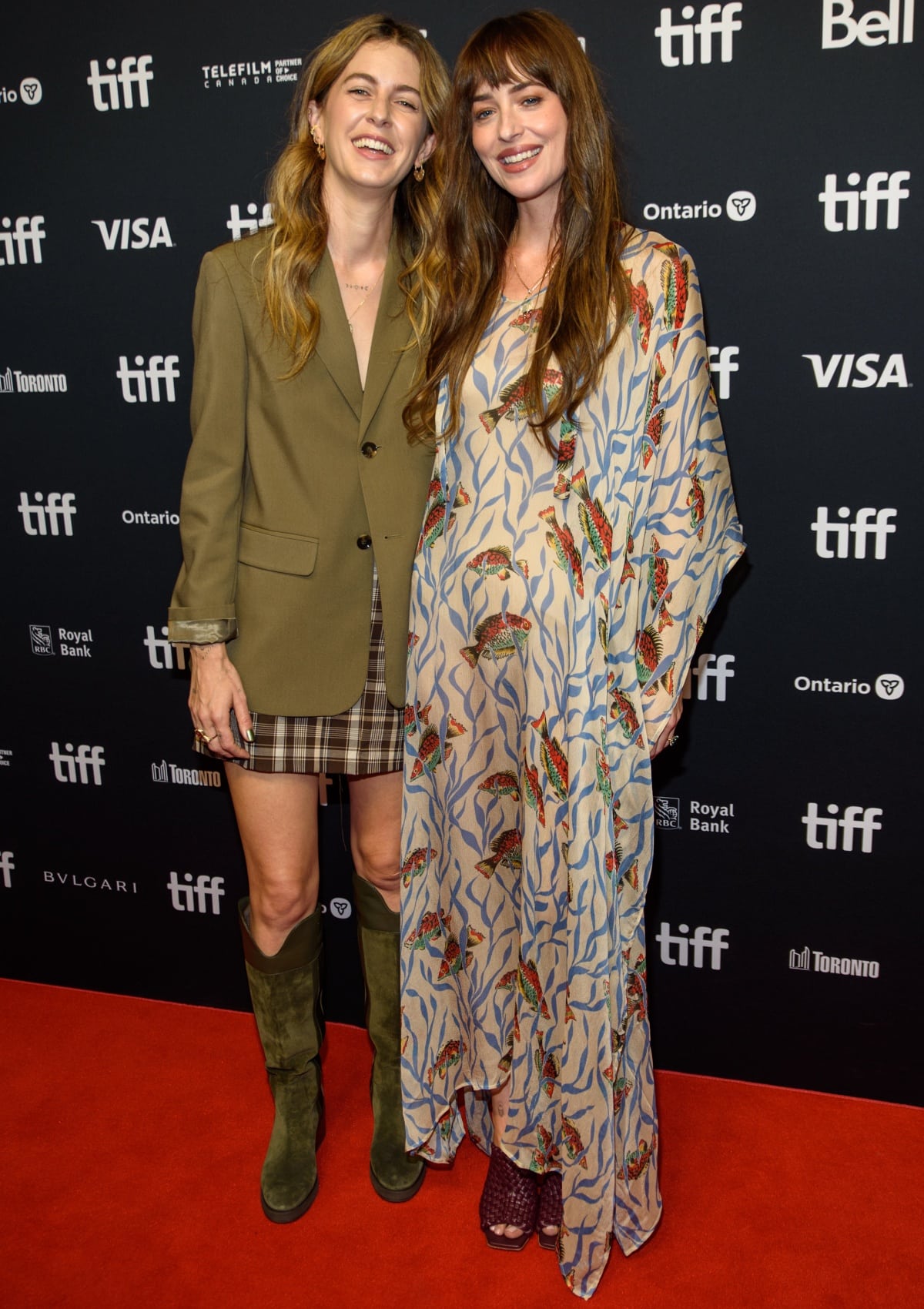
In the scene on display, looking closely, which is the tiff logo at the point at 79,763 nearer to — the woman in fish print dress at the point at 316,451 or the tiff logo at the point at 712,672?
the woman in fish print dress at the point at 316,451

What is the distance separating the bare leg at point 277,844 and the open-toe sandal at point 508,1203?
564 millimetres

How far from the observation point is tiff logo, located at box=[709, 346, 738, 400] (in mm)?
2033

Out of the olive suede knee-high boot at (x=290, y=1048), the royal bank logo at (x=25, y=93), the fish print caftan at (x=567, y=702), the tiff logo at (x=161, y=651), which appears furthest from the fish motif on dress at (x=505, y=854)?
the royal bank logo at (x=25, y=93)

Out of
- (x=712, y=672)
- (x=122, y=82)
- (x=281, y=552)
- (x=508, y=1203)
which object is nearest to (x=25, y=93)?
(x=122, y=82)

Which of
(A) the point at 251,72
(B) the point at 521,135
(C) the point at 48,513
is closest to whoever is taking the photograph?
(B) the point at 521,135

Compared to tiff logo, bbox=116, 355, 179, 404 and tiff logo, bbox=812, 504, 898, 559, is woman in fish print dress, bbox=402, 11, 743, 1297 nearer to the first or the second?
tiff logo, bbox=812, 504, 898, 559

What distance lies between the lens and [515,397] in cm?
166

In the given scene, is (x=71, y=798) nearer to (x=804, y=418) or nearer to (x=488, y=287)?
(x=488, y=287)

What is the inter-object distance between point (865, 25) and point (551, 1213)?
2.07 m

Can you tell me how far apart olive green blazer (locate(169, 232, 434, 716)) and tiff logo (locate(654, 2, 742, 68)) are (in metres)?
0.62

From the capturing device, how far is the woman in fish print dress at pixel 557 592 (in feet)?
5.26

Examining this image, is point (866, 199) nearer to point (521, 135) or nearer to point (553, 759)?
point (521, 135)

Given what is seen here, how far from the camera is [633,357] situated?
1.61 metres

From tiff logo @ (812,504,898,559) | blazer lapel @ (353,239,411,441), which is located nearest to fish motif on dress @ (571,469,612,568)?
blazer lapel @ (353,239,411,441)
